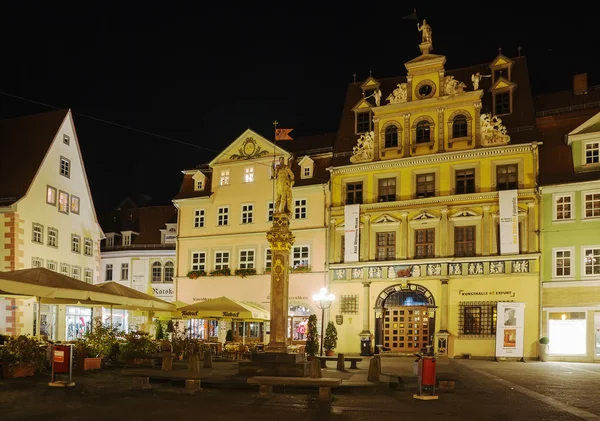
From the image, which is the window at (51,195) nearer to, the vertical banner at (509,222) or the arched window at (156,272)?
the arched window at (156,272)

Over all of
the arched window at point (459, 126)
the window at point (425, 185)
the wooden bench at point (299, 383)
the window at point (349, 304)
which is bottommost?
the wooden bench at point (299, 383)

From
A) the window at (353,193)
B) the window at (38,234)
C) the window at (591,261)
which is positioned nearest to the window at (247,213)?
the window at (353,193)

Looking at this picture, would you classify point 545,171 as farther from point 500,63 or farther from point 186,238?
point 186,238

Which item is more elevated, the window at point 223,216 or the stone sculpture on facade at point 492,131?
the stone sculpture on facade at point 492,131

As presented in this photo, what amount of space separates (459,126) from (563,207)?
7.15m

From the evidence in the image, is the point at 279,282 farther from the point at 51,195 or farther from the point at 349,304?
the point at 51,195

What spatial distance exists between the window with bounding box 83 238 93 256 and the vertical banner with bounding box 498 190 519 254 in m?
24.7

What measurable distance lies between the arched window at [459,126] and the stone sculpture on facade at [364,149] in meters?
4.71

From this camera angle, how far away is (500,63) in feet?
137

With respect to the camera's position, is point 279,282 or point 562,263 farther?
point 562,263

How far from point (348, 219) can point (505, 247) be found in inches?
351

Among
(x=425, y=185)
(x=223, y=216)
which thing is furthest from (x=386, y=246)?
(x=223, y=216)

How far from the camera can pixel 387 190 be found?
41781 mm

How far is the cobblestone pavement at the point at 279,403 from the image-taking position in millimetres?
14391
